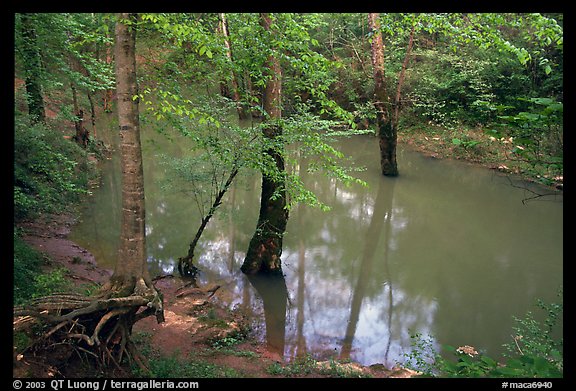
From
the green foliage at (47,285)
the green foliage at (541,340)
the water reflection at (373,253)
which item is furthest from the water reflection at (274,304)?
the green foliage at (541,340)

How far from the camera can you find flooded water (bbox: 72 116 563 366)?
24.7 feet

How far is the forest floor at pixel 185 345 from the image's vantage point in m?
4.46

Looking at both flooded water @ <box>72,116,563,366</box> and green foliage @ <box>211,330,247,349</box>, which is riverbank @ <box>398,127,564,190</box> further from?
green foliage @ <box>211,330,247,349</box>

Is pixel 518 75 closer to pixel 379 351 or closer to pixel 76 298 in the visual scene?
pixel 379 351

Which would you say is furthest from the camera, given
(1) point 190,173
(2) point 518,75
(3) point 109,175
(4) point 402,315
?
(2) point 518,75

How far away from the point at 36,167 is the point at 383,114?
36.8 feet

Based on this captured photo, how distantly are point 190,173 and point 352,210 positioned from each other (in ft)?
21.0

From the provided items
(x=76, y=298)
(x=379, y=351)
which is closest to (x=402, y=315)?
(x=379, y=351)

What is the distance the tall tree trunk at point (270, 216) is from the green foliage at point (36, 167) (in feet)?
13.8

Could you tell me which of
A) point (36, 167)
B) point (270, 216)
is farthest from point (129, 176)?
point (36, 167)

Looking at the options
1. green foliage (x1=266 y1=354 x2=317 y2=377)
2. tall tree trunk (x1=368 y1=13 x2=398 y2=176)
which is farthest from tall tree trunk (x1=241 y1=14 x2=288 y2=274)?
tall tree trunk (x1=368 y1=13 x2=398 y2=176)

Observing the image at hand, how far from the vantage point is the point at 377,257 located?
1040 centimetres

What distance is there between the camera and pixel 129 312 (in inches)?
189
